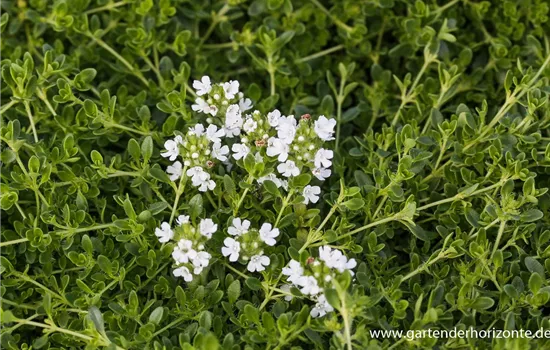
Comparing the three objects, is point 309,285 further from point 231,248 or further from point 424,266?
point 424,266

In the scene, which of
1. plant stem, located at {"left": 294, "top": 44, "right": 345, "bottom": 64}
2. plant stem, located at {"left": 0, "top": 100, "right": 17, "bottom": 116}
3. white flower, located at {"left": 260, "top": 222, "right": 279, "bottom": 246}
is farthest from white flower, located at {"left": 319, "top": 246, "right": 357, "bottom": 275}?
plant stem, located at {"left": 0, "top": 100, "right": 17, "bottom": 116}

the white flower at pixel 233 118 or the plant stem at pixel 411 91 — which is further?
the plant stem at pixel 411 91

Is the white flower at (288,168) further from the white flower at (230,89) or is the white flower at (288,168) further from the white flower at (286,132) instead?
the white flower at (230,89)

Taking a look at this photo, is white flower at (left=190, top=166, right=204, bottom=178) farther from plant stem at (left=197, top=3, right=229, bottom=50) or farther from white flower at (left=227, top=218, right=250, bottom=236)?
plant stem at (left=197, top=3, right=229, bottom=50)

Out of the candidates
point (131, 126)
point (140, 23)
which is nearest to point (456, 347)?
point (131, 126)

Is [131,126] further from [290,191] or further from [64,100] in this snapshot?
[290,191]

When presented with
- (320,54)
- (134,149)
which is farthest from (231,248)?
(320,54)

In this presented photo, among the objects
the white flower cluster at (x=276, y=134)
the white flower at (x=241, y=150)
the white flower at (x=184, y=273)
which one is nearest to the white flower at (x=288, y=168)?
the white flower cluster at (x=276, y=134)
